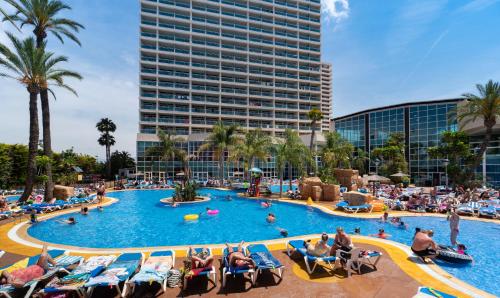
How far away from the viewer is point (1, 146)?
26125 mm

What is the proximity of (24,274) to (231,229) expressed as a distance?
350 inches

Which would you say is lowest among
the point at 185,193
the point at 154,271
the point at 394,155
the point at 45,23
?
the point at 185,193

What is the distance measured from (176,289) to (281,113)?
2284 inches

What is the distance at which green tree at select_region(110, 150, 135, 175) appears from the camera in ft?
180

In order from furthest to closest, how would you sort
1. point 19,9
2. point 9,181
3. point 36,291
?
point 9,181, point 19,9, point 36,291

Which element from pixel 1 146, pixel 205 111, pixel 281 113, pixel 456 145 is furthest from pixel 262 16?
pixel 1 146

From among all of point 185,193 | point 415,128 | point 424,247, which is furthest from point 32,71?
point 415,128

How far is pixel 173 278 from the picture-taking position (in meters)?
6.11

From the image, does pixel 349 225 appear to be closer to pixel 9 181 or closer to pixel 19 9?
pixel 19 9

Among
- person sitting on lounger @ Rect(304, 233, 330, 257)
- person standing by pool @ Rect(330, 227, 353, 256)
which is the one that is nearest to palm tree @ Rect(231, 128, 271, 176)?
person standing by pool @ Rect(330, 227, 353, 256)

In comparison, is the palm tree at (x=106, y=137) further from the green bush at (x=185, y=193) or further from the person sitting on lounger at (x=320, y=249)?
the person sitting on lounger at (x=320, y=249)

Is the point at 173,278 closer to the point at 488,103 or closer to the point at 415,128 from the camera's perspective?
the point at 488,103

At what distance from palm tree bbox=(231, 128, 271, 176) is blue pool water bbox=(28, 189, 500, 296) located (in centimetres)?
1007

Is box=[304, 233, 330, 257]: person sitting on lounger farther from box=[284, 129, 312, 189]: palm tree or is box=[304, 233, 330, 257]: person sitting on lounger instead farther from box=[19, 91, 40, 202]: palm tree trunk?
box=[19, 91, 40, 202]: palm tree trunk
